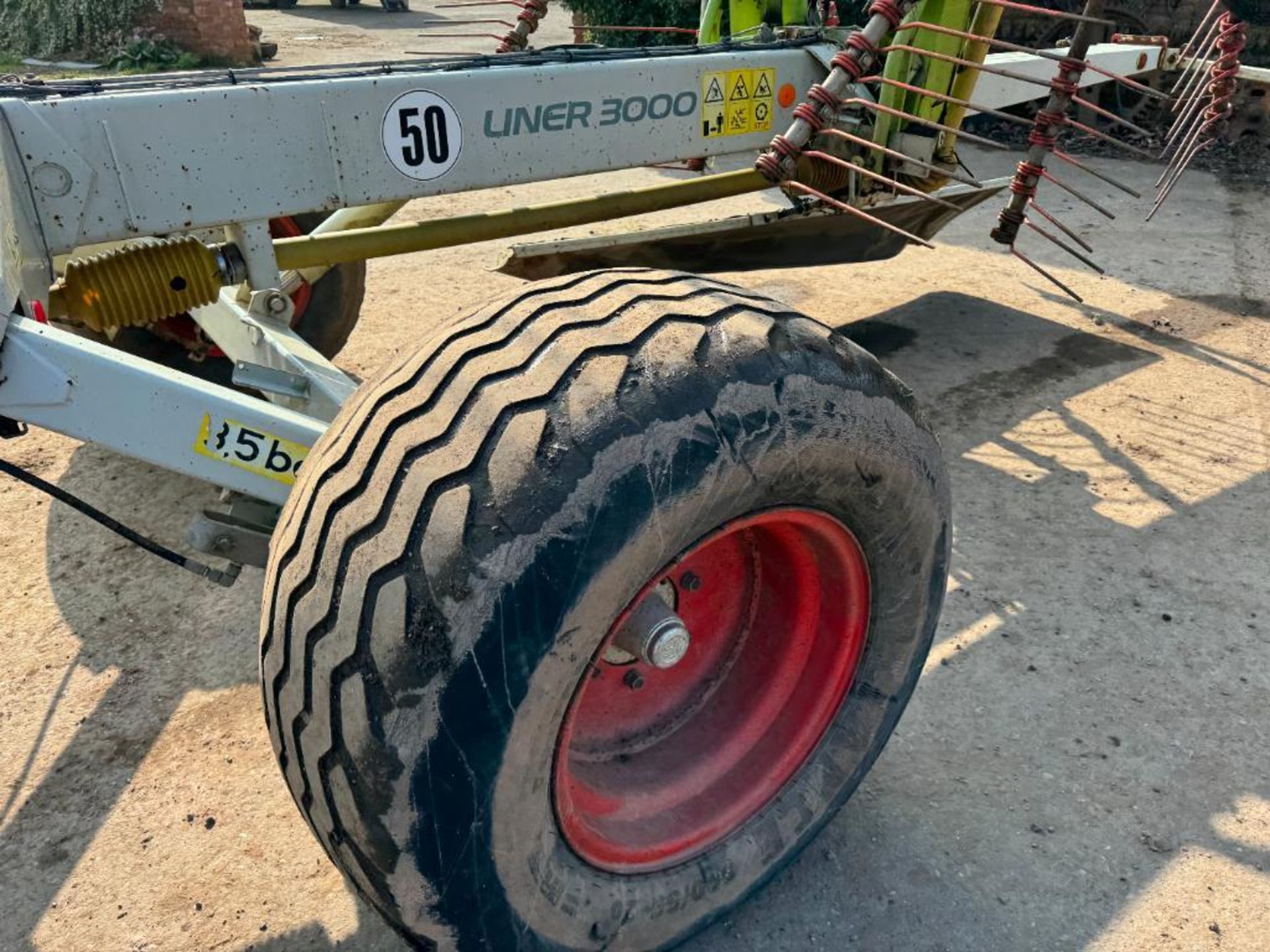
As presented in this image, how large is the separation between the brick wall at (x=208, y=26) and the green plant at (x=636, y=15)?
608 cm

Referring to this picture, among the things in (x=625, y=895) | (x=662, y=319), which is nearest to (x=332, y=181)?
(x=662, y=319)

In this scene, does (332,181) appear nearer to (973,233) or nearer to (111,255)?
(111,255)

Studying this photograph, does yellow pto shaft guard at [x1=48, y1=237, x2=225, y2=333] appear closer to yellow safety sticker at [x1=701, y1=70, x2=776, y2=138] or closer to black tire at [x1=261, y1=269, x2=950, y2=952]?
black tire at [x1=261, y1=269, x2=950, y2=952]

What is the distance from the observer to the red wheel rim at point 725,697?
A: 2033 mm

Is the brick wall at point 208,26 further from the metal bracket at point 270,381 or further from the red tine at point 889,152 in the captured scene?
the metal bracket at point 270,381

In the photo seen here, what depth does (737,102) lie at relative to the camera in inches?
131

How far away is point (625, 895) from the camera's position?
6.23 feet

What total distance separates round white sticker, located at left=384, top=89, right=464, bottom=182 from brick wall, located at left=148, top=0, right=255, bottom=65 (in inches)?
530

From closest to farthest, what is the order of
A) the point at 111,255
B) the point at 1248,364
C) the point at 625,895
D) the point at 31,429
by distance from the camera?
the point at 625,895 → the point at 111,255 → the point at 31,429 → the point at 1248,364

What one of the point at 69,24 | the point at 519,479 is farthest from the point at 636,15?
the point at 519,479

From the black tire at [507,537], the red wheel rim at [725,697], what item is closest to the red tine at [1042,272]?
the red wheel rim at [725,697]

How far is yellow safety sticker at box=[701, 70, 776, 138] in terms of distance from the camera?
10.6 ft

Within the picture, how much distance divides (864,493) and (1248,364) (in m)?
3.96

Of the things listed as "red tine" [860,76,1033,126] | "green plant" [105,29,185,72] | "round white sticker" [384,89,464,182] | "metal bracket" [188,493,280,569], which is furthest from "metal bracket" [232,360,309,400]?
"green plant" [105,29,185,72]
